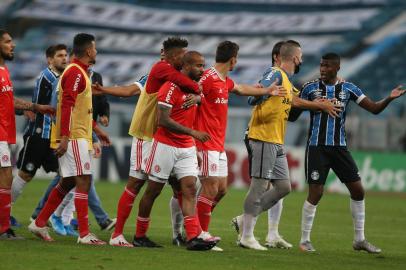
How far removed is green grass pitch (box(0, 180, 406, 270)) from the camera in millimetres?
10383

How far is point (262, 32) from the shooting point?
39.2m

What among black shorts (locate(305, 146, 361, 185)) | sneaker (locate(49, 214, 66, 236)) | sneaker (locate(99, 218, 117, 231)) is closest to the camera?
black shorts (locate(305, 146, 361, 185))

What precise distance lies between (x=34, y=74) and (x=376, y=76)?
1193 cm

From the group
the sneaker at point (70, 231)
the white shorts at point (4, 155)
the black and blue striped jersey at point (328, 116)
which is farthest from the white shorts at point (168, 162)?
the sneaker at point (70, 231)

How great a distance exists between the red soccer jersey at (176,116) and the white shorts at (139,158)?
32 cm

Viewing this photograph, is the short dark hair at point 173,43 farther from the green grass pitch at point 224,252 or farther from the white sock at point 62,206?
the white sock at point 62,206

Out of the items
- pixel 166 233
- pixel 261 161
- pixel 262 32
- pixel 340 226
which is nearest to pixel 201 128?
pixel 261 161

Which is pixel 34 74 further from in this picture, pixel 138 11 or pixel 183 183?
pixel 183 183

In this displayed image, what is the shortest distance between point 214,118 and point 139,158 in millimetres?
1037

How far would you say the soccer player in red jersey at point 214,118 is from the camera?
12438 millimetres

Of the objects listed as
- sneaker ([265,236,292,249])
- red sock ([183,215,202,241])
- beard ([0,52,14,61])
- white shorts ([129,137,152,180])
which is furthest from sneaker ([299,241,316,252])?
beard ([0,52,14,61])

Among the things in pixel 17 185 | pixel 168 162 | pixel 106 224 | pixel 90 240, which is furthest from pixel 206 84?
pixel 17 185

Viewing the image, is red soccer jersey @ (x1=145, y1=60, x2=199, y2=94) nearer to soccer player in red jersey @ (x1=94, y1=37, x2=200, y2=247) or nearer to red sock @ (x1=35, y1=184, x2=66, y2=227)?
soccer player in red jersey @ (x1=94, y1=37, x2=200, y2=247)

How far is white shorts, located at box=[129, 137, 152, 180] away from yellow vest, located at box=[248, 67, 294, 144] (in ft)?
4.88
